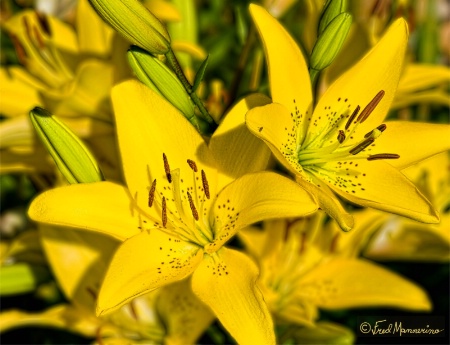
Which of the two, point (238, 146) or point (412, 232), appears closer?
point (238, 146)

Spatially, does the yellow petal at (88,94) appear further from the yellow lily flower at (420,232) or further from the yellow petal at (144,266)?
the yellow lily flower at (420,232)

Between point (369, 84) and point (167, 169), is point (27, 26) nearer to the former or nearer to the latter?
point (167, 169)

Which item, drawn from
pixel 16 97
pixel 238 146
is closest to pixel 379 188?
pixel 238 146

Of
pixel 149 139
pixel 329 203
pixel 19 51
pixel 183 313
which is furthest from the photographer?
pixel 19 51

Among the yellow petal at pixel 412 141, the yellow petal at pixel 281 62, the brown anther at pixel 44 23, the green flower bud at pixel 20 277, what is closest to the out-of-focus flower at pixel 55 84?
the brown anther at pixel 44 23

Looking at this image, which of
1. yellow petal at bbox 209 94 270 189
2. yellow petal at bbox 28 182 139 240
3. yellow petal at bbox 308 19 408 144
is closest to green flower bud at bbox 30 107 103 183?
yellow petal at bbox 28 182 139 240

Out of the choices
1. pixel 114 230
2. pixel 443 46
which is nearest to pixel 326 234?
pixel 114 230
